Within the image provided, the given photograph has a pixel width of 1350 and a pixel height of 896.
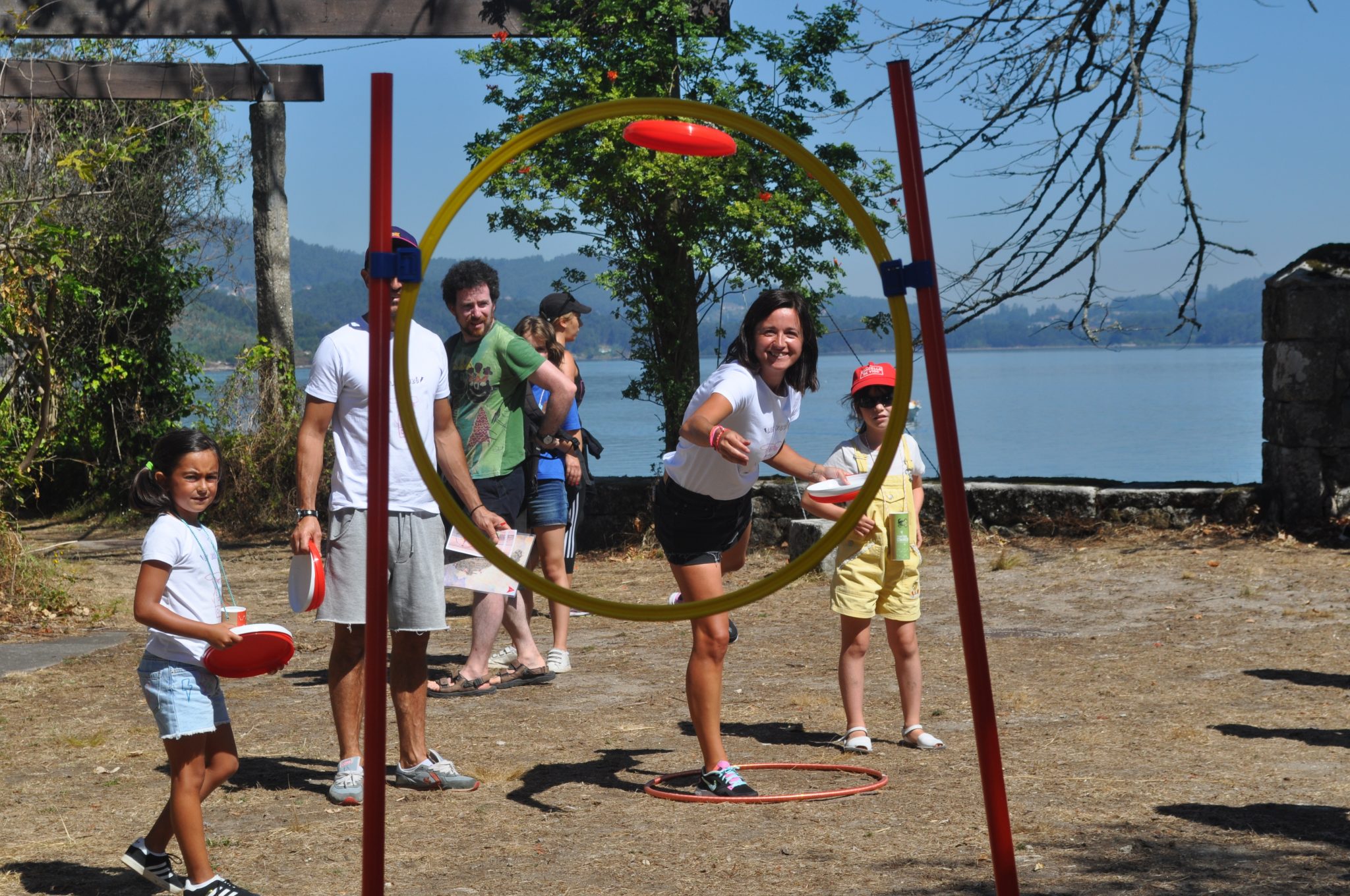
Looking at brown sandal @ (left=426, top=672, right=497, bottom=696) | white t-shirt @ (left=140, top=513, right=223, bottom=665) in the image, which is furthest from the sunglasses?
white t-shirt @ (left=140, top=513, right=223, bottom=665)

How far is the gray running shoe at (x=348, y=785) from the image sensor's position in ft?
14.0

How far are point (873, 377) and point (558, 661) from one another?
2.44 meters

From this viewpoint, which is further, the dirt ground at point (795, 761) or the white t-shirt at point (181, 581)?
the dirt ground at point (795, 761)

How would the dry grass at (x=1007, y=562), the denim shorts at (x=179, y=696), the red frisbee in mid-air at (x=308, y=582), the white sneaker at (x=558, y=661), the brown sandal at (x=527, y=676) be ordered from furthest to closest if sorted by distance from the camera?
1. the dry grass at (x=1007, y=562)
2. the white sneaker at (x=558, y=661)
3. the brown sandal at (x=527, y=676)
4. the red frisbee in mid-air at (x=308, y=582)
5. the denim shorts at (x=179, y=696)

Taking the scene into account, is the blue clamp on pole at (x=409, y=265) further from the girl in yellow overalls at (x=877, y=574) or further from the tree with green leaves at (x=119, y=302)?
the tree with green leaves at (x=119, y=302)

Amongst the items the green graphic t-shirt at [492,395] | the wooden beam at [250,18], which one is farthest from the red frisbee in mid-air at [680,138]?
the wooden beam at [250,18]

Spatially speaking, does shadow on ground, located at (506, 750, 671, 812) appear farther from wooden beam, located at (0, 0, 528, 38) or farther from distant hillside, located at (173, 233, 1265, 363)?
wooden beam, located at (0, 0, 528, 38)

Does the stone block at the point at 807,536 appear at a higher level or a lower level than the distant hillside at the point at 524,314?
lower

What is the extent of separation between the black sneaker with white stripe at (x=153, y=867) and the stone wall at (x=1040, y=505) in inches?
252

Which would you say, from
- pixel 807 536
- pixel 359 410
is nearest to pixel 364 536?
pixel 359 410

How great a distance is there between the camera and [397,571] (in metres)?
4.31

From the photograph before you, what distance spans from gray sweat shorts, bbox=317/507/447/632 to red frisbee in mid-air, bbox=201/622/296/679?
811 mm

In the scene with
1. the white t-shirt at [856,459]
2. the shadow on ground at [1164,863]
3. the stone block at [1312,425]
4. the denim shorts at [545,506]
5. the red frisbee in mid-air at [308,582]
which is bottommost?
the shadow on ground at [1164,863]

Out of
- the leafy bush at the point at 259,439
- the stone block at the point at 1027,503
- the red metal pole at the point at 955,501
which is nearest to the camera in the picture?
the red metal pole at the point at 955,501
